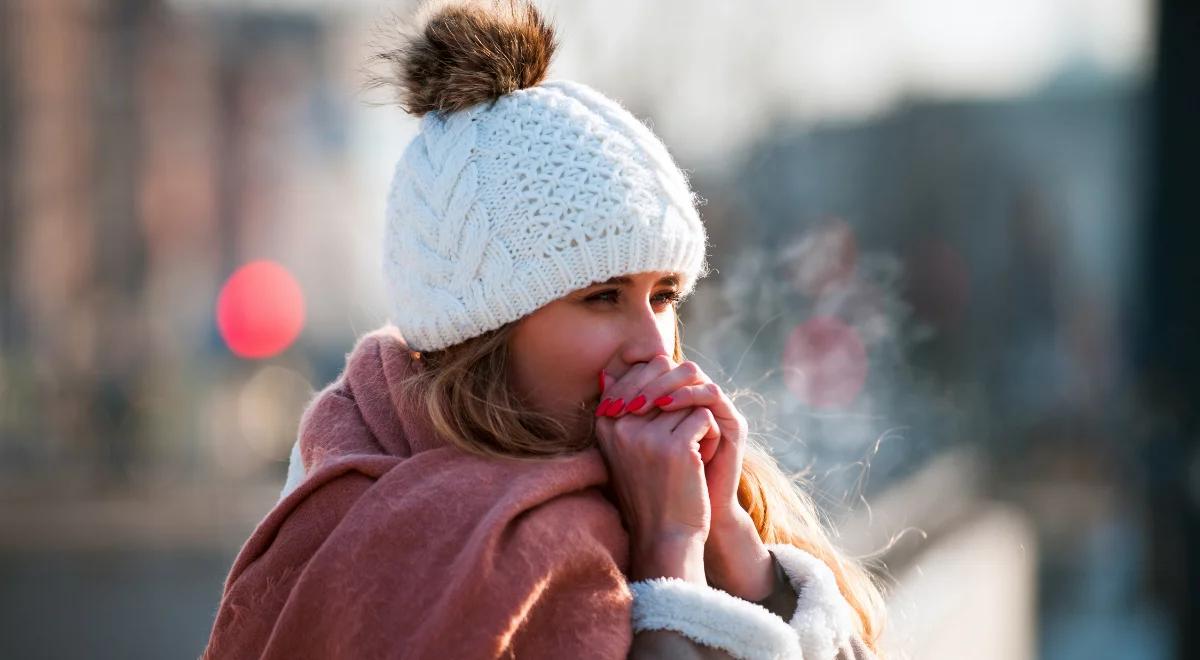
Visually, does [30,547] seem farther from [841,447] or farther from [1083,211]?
[1083,211]

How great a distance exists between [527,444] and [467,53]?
0.62m

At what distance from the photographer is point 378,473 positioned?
6.48 feet

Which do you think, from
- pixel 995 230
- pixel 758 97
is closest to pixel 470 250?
pixel 758 97

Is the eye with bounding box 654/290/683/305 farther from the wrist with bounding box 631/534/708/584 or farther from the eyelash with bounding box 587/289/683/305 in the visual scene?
the wrist with bounding box 631/534/708/584

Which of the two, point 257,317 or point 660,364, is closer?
point 660,364

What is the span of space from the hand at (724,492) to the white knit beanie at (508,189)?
7.2 inches

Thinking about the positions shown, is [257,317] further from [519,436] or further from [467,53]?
[519,436]

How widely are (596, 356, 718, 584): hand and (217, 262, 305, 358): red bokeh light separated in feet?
62.5

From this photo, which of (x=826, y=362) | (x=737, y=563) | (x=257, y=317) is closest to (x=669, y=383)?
(x=737, y=563)

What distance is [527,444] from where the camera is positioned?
2.03 metres

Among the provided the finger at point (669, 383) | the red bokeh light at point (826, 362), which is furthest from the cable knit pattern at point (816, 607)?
the red bokeh light at point (826, 362)

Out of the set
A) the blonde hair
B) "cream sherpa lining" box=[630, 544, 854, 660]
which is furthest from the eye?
"cream sherpa lining" box=[630, 544, 854, 660]

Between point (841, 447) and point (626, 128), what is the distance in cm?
Result: 281

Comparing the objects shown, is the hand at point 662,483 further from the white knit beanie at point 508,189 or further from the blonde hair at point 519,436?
the white knit beanie at point 508,189
